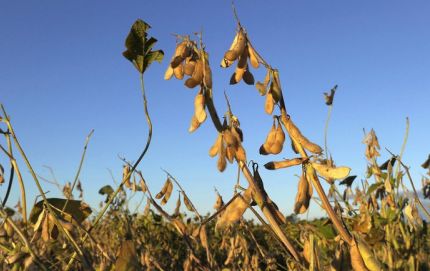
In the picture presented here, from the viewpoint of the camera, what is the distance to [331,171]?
734 millimetres

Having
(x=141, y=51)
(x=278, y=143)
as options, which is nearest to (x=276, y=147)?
(x=278, y=143)

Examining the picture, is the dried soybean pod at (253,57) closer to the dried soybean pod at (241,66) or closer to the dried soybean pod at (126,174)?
the dried soybean pod at (241,66)

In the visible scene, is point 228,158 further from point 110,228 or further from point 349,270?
point 110,228

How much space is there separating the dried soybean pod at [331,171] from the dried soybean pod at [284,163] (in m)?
0.03

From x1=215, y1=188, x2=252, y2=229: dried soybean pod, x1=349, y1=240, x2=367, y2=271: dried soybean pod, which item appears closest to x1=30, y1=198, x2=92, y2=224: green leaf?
x1=215, y1=188, x2=252, y2=229: dried soybean pod

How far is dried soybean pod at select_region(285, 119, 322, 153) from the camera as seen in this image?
2.46 ft

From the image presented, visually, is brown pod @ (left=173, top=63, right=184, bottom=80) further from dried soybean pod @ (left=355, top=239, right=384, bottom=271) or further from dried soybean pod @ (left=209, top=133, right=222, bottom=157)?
dried soybean pod @ (left=355, top=239, right=384, bottom=271)

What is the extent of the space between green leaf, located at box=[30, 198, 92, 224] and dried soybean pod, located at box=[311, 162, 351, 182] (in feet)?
2.65

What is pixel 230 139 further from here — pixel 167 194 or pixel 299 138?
pixel 167 194

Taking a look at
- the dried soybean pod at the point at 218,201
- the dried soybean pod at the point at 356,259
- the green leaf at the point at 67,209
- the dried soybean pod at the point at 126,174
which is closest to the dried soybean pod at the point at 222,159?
the dried soybean pod at the point at 356,259

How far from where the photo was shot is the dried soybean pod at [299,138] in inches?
29.5

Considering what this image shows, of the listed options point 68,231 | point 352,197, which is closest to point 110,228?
point 352,197

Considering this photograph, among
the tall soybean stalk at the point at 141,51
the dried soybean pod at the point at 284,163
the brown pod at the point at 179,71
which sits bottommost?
the dried soybean pod at the point at 284,163

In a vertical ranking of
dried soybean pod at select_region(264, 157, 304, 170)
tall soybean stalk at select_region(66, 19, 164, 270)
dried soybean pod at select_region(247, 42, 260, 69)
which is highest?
tall soybean stalk at select_region(66, 19, 164, 270)
